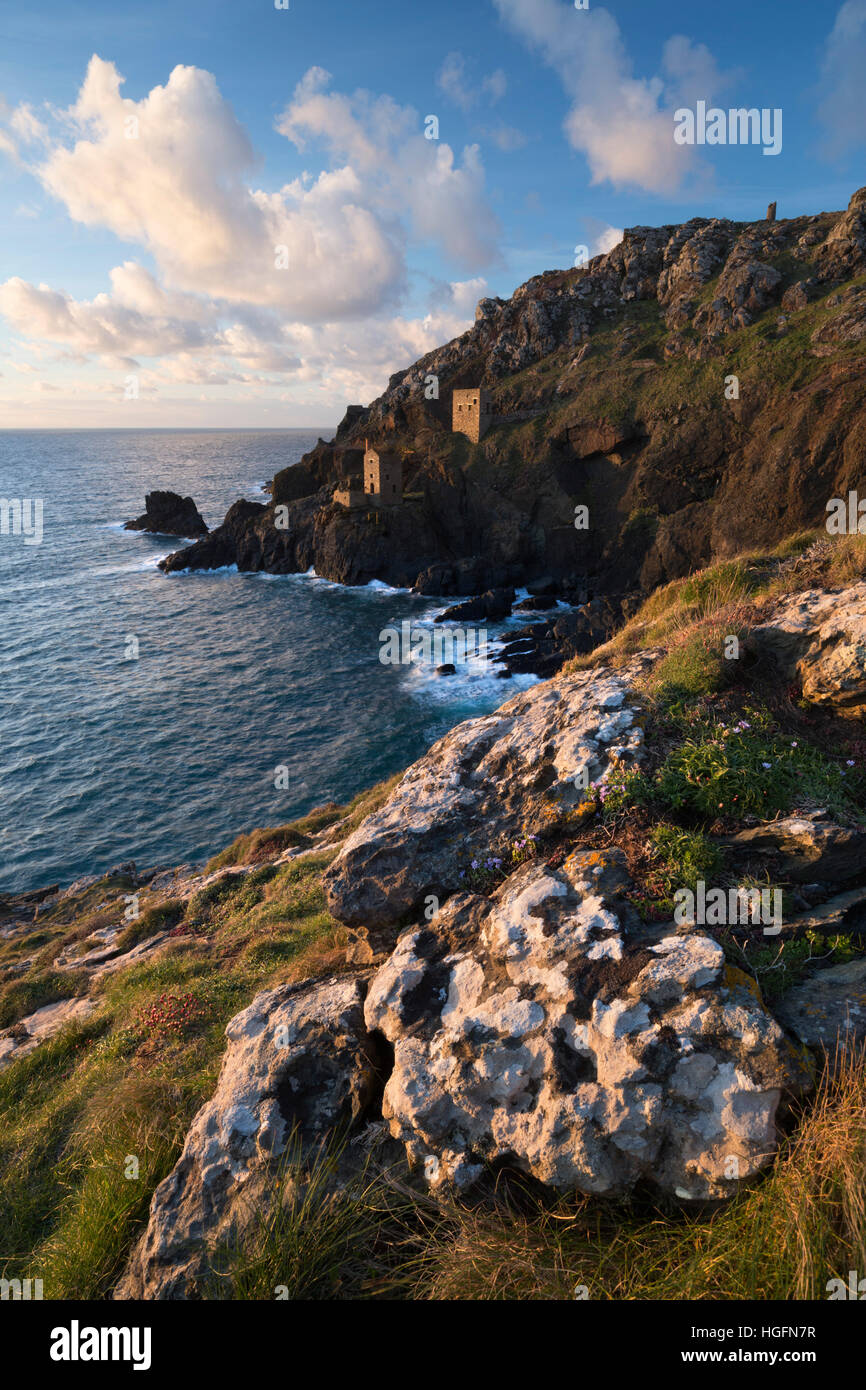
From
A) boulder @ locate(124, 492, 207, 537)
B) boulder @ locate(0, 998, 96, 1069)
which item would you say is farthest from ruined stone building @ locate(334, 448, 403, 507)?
boulder @ locate(0, 998, 96, 1069)

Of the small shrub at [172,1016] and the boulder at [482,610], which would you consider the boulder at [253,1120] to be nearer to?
the small shrub at [172,1016]

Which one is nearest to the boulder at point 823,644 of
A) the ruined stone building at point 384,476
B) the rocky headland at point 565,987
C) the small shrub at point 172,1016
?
the rocky headland at point 565,987

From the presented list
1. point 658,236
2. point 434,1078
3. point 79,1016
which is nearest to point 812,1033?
point 434,1078

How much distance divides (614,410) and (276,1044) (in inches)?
2635

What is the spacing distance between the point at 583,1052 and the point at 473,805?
247 centimetres

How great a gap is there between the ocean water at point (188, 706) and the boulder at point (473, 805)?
2315cm

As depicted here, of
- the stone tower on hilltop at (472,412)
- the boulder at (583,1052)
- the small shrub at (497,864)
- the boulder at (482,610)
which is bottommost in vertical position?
the boulder at (583,1052)

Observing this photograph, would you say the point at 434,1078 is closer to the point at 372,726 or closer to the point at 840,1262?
the point at 840,1262

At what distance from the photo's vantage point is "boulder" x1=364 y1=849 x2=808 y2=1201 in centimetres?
301

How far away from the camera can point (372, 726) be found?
3538 centimetres

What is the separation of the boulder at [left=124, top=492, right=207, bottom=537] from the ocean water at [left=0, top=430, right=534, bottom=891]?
769 inches

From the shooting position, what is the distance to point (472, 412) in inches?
2702

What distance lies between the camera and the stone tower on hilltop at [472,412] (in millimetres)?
67688

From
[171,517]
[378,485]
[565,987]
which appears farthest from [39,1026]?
[171,517]
